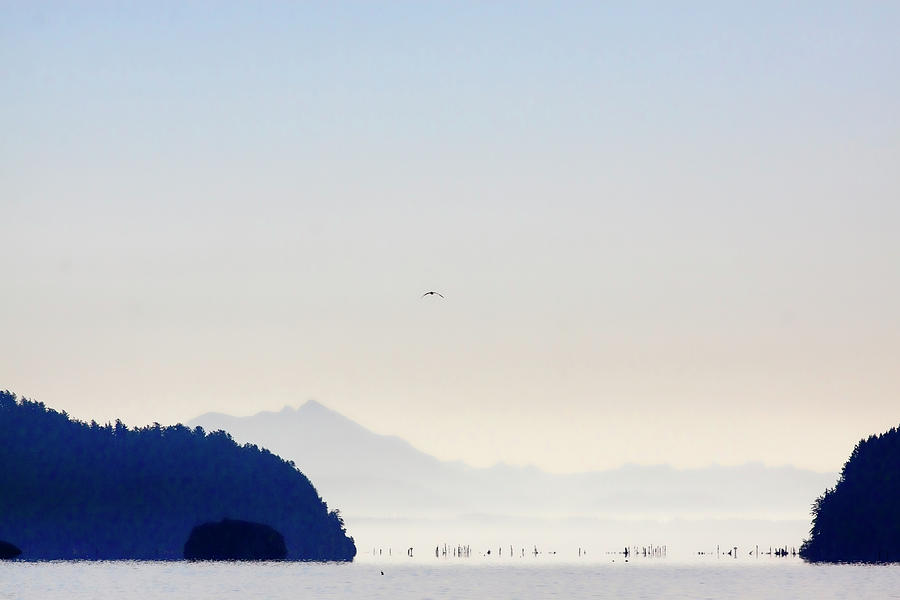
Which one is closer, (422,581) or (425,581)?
(422,581)

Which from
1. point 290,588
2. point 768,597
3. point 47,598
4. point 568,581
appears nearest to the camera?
point 47,598

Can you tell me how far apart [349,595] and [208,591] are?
12327 millimetres

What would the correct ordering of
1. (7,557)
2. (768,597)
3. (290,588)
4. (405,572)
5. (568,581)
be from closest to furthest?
(768,597) < (290,588) < (568,581) < (405,572) < (7,557)

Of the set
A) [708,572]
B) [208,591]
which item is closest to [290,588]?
[208,591]

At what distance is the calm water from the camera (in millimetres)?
131500

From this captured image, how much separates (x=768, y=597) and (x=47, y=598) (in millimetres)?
58995

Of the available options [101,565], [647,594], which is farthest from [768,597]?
[101,565]

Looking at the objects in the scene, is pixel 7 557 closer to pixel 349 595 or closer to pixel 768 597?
pixel 349 595

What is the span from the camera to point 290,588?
140 m

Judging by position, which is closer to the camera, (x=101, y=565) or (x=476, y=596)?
(x=476, y=596)

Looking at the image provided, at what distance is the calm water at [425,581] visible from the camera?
132 metres

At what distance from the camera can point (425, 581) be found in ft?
520

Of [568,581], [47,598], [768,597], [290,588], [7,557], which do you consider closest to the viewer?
[47,598]

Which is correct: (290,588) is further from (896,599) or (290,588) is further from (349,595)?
(896,599)
